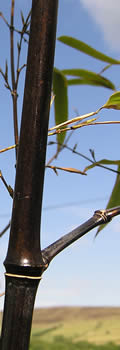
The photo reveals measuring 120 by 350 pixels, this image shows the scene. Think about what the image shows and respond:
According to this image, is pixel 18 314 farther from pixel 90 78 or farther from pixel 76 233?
pixel 90 78

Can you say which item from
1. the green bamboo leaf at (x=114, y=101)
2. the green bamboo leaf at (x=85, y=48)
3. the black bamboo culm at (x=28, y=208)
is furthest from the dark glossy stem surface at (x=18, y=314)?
the green bamboo leaf at (x=85, y=48)

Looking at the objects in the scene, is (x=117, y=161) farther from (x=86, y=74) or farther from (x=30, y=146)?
(x=30, y=146)

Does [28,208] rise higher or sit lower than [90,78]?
lower

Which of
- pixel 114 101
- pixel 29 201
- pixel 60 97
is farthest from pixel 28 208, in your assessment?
pixel 60 97

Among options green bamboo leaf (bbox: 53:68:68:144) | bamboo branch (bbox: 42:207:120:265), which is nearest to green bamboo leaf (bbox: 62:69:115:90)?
green bamboo leaf (bbox: 53:68:68:144)

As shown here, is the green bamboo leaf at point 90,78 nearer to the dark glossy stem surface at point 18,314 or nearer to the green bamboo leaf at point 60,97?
the green bamboo leaf at point 60,97

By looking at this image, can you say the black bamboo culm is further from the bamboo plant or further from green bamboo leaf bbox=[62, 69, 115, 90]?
green bamboo leaf bbox=[62, 69, 115, 90]
